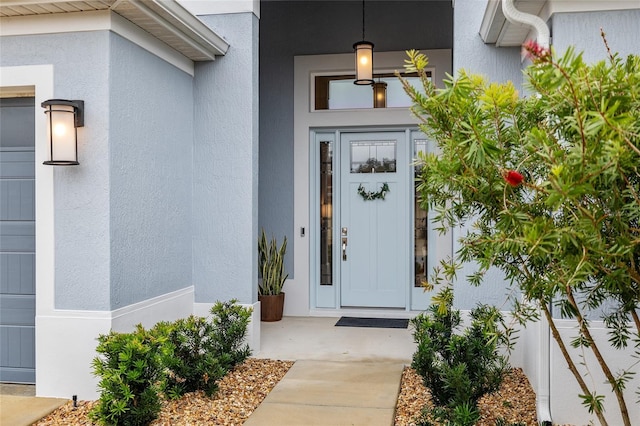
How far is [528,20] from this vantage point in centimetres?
375

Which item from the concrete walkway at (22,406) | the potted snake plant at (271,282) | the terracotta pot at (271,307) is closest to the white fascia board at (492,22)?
the potted snake plant at (271,282)

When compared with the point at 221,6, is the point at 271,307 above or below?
below

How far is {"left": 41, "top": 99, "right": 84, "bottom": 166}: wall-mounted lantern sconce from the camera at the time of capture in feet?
13.0

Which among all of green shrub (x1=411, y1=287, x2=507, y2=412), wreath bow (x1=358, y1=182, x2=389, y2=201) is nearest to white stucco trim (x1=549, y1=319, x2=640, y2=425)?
green shrub (x1=411, y1=287, x2=507, y2=412)

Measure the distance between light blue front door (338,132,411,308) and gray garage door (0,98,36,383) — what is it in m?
3.73

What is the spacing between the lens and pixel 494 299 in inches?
194

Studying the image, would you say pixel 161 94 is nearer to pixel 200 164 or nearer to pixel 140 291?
pixel 200 164

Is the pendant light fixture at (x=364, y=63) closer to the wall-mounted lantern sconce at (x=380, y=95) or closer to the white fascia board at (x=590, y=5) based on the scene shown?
the wall-mounted lantern sconce at (x=380, y=95)

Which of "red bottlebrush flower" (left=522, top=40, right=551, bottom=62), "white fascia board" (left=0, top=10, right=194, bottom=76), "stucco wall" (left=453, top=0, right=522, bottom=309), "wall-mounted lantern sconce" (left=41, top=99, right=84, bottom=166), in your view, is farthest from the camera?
"stucco wall" (left=453, top=0, right=522, bottom=309)

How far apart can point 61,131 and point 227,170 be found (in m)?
1.68

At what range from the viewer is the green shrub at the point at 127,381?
3346 mm

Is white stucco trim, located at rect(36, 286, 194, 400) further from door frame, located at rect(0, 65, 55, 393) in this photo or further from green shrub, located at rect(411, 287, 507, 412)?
green shrub, located at rect(411, 287, 507, 412)

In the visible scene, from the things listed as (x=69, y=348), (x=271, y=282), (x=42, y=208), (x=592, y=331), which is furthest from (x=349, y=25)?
(x=69, y=348)

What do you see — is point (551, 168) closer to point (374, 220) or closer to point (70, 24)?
point (70, 24)
